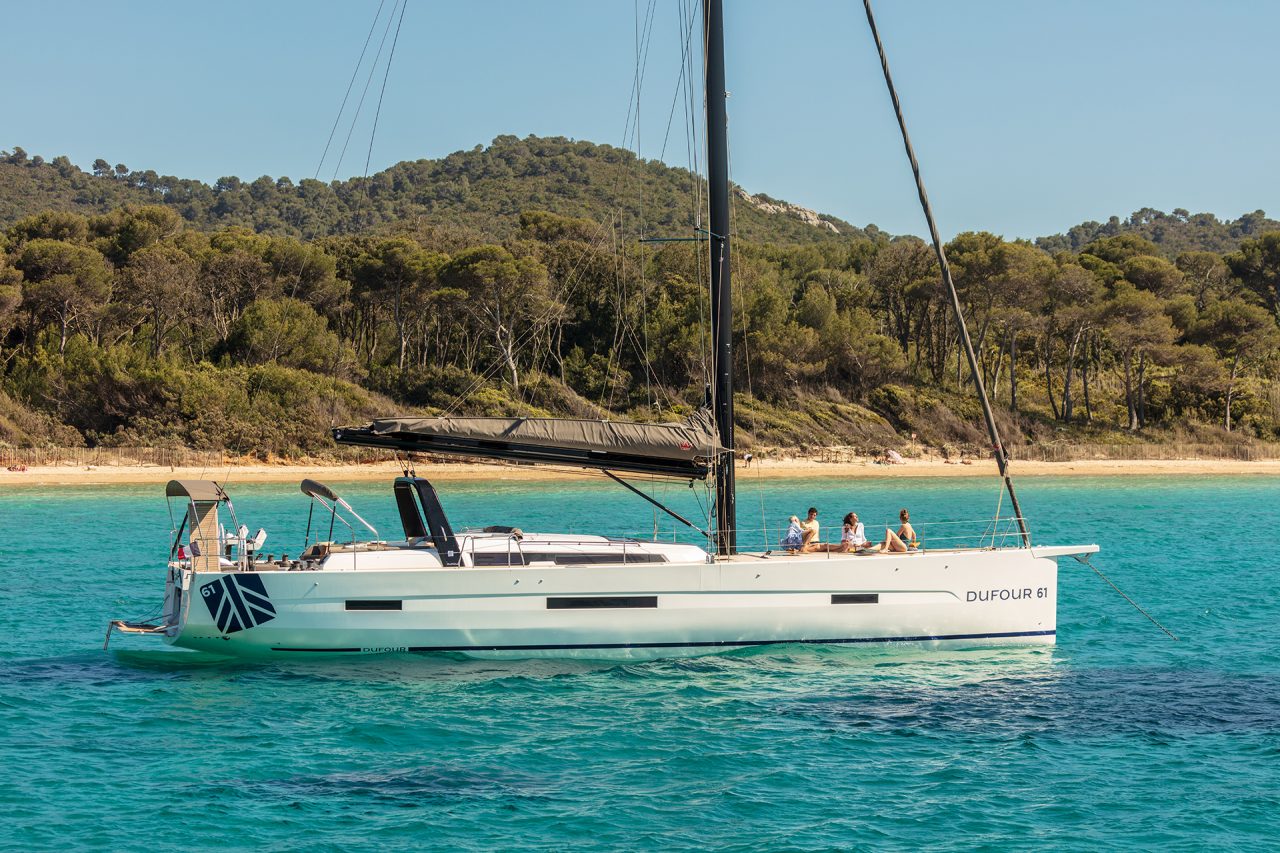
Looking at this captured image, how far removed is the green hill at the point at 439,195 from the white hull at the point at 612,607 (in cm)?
9295

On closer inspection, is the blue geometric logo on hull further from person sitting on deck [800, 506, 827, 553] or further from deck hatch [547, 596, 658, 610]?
person sitting on deck [800, 506, 827, 553]

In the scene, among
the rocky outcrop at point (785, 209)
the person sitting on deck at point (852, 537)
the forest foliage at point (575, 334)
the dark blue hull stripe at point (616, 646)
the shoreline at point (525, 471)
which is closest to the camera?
the dark blue hull stripe at point (616, 646)

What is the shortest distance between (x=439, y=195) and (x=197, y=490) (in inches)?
4960

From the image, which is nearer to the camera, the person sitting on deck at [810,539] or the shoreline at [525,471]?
the person sitting on deck at [810,539]

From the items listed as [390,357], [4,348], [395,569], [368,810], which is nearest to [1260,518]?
[395,569]

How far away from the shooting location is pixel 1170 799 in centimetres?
1135

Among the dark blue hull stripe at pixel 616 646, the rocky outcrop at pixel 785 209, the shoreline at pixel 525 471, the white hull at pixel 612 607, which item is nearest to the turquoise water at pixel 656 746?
the dark blue hull stripe at pixel 616 646

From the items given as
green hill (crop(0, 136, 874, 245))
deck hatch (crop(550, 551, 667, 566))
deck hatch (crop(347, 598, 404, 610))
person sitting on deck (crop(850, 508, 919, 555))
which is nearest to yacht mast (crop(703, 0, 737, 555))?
deck hatch (crop(550, 551, 667, 566))

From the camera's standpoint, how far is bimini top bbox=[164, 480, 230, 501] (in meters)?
16.2

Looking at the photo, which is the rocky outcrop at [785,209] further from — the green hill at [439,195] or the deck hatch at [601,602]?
the deck hatch at [601,602]

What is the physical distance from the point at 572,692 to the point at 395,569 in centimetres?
282

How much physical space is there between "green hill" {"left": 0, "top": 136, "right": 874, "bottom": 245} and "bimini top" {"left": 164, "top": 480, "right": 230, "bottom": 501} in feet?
302

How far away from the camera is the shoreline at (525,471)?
4569cm

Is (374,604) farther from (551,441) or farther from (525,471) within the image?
(525,471)
